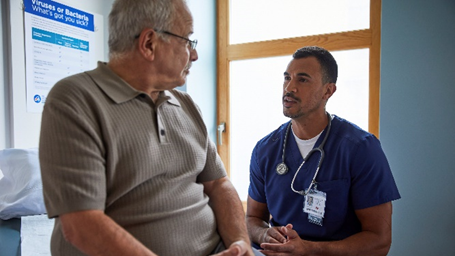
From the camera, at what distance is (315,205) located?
1480 millimetres

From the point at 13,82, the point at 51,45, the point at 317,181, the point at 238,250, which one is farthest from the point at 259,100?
the point at 238,250

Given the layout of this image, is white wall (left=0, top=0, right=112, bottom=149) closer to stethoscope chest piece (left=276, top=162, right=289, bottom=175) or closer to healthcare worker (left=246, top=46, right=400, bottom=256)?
healthcare worker (left=246, top=46, right=400, bottom=256)

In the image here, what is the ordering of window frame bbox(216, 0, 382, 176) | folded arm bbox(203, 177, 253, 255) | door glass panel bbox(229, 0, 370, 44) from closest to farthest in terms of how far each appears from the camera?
folded arm bbox(203, 177, 253, 255), window frame bbox(216, 0, 382, 176), door glass panel bbox(229, 0, 370, 44)

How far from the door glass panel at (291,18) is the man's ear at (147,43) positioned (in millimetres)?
1731

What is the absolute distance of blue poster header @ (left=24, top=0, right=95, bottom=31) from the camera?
194cm

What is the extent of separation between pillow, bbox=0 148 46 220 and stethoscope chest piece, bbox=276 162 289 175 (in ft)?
3.27

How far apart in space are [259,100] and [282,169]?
1180mm

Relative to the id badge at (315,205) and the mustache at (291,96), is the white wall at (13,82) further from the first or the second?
the id badge at (315,205)

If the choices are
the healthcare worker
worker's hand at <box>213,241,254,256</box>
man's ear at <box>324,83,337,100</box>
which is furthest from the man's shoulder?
worker's hand at <box>213,241,254,256</box>

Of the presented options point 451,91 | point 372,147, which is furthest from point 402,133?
point 372,147

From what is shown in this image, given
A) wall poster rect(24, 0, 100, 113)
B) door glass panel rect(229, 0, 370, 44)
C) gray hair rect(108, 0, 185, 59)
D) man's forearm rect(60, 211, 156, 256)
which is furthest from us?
door glass panel rect(229, 0, 370, 44)

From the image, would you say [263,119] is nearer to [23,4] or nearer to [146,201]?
[23,4]

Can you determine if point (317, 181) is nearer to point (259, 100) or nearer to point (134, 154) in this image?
point (134, 154)

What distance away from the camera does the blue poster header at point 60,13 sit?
1941 mm
